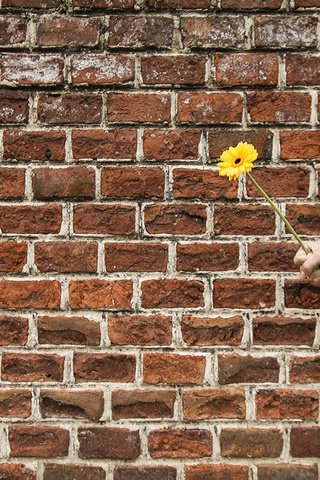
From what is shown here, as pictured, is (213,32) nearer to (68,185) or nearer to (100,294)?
(68,185)

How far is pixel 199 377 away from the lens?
1.38 m

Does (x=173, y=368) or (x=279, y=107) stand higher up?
(x=279, y=107)

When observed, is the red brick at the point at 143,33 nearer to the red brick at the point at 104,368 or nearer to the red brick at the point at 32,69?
the red brick at the point at 32,69

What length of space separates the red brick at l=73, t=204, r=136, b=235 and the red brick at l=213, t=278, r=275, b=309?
10.9 inches

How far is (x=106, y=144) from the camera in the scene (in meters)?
1.39

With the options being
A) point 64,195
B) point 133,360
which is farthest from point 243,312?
point 64,195

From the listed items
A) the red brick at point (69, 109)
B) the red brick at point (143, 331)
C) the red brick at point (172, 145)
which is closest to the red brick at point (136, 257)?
the red brick at point (143, 331)

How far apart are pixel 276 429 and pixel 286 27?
1022 millimetres

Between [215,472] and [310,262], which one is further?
[215,472]

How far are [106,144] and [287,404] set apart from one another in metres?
0.80

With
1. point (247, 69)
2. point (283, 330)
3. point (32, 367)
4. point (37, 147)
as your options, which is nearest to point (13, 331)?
point (32, 367)

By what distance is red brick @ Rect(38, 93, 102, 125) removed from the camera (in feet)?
4.58

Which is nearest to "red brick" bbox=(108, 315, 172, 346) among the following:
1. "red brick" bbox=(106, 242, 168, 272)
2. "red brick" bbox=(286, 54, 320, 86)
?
"red brick" bbox=(106, 242, 168, 272)

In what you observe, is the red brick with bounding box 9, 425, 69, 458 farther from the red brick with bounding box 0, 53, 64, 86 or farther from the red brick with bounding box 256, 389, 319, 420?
the red brick with bounding box 0, 53, 64, 86
